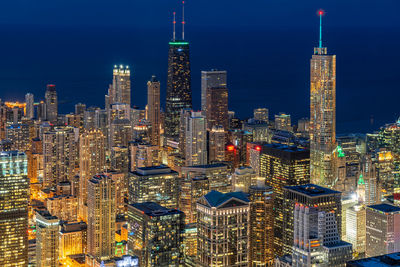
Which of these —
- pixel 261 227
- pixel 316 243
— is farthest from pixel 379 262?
pixel 261 227

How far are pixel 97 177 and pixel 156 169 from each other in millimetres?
4426

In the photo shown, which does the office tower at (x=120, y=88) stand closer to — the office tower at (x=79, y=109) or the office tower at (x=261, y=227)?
the office tower at (x=79, y=109)

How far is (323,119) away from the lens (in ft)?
161

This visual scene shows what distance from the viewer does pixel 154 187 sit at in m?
42.9

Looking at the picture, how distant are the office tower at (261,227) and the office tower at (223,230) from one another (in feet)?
9.88

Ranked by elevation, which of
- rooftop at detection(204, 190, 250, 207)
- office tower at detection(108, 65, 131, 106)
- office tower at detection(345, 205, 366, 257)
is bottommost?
office tower at detection(345, 205, 366, 257)

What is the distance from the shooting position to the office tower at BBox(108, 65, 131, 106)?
232ft

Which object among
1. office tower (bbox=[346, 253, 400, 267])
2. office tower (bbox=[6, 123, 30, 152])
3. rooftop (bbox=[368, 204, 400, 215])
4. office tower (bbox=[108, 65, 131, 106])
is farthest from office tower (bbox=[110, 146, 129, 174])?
office tower (bbox=[346, 253, 400, 267])

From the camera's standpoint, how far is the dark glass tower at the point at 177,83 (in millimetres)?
68438

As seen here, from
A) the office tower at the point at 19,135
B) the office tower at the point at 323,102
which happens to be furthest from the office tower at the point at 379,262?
the office tower at the point at 19,135

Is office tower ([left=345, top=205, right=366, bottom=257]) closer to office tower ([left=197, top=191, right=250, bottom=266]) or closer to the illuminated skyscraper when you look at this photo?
office tower ([left=197, top=191, right=250, bottom=266])

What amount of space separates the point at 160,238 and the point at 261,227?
574 cm

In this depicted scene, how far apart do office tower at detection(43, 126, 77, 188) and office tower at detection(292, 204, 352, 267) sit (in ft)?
99.6

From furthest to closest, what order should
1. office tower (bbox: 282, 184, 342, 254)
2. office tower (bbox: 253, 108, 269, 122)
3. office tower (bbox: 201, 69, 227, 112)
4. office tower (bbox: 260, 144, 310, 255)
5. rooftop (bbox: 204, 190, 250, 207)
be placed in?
1. office tower (bbox: 201, 69, 227, 112)
2. office tower (bbox: 253, 108, 269, 122)
3. office tower (bbox: 260, 144, 310, 255)
4. office tower (bbox: 282, 184, 342, 254)
5. rooftop (bbox: 204, 190, 250, 207)
